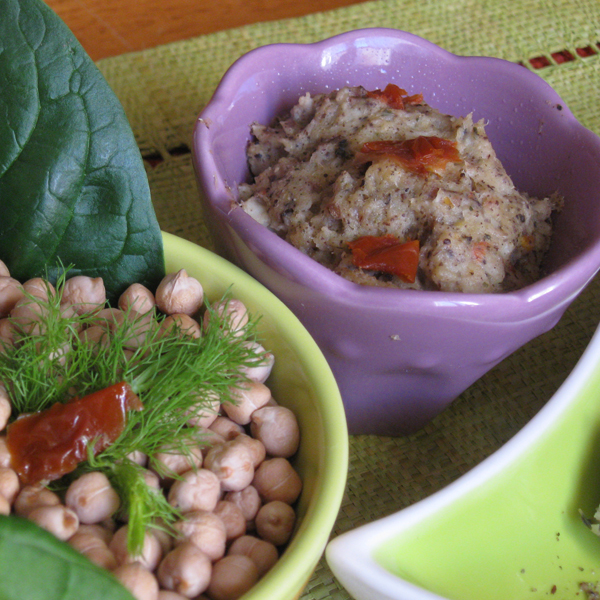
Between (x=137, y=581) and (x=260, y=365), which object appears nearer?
(x=137, y=581)

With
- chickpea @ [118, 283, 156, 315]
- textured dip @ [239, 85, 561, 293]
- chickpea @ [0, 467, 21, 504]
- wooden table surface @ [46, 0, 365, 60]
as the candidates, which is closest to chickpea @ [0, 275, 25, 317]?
chickpea @ [118, 283, 156, 315]

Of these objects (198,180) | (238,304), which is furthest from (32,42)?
(238,304)

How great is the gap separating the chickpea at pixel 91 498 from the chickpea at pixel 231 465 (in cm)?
10

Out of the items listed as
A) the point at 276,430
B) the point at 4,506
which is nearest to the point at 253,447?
the point at 276,430

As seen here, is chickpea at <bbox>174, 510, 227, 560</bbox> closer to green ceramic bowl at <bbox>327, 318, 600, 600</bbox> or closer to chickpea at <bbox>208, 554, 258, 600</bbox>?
chickpea at <bbox>208, 554, 258, 600</bbox>

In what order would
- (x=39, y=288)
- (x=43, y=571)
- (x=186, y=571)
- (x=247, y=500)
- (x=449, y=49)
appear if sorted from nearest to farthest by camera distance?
(x=43, y=571)
(x=186, y=571)
(x=247, y=500)
(x=39, y=288)
(x=449, y=49)

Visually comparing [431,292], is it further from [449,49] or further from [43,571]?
[449,49]

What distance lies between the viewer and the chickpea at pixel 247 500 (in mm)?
722

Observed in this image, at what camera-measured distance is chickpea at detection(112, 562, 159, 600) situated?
0.58 metres

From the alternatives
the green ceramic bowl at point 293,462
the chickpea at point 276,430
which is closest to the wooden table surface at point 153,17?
the green ceramic bowl at point 293,462

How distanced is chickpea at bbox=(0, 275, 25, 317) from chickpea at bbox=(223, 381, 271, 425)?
267mm

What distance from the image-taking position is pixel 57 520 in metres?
0.60

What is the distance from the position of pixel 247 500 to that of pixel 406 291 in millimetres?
276

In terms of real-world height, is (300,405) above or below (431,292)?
below
